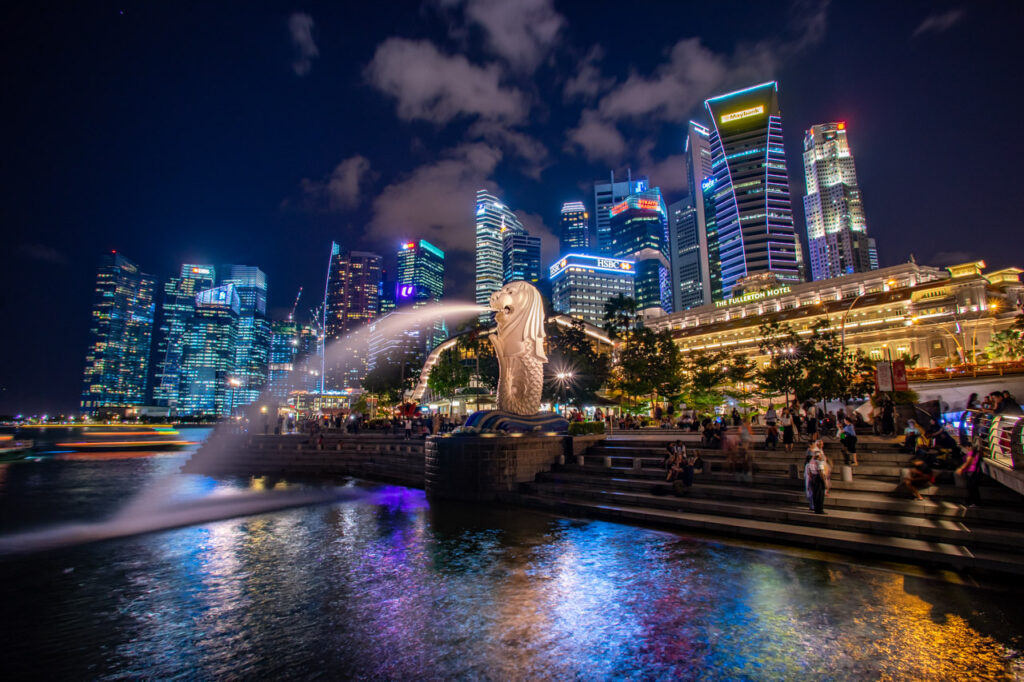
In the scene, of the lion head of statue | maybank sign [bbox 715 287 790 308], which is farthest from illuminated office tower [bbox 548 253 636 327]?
the lion head of statue

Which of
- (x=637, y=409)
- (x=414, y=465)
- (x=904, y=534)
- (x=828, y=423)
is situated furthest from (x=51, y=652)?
(x=637, y=409)

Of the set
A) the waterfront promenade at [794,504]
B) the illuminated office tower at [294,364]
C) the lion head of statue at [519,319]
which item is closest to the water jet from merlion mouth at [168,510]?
the lion head of statue at [519,319]

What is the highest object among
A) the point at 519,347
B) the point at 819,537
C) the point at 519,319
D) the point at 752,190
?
the point at 752,190

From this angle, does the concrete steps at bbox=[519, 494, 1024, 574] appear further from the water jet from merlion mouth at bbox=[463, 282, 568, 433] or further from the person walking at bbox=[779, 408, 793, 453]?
the person walking at bbox=[779, 408, 793, 453]

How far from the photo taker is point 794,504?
11844mm

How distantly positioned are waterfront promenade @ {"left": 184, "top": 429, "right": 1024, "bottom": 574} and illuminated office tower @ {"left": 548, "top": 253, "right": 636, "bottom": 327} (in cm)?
15402

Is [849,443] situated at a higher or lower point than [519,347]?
lower

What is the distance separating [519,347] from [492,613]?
508 inches

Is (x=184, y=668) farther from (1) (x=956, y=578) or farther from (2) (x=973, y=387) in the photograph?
(2) (x=973, y=387)

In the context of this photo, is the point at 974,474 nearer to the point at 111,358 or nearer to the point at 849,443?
the point at 849,443

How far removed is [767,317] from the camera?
85188 mm

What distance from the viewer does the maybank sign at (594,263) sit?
175750mm

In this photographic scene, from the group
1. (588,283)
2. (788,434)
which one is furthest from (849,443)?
(588,283)

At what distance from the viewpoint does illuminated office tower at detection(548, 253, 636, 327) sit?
17312 centimetres
